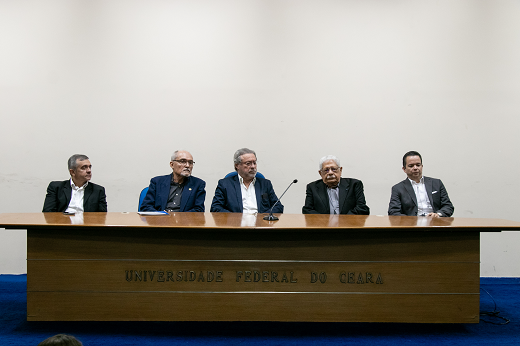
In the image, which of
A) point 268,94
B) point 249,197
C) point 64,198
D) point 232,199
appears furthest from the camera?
point 268,94

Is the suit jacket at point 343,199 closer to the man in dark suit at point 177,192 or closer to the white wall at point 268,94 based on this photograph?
the white wall at point 268,94

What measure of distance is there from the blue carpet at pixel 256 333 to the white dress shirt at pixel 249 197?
3.55ft

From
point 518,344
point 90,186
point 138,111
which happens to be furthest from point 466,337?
point 138,111

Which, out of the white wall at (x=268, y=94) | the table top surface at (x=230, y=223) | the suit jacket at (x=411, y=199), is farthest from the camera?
the white wall at (x=268, y=94)

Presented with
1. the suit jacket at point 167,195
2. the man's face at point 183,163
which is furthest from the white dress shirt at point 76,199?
the man's face at point 183,163

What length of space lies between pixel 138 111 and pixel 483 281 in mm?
3801

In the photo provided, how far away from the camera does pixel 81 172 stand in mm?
3148

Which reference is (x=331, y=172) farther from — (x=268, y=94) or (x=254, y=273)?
(x=254, y=273)

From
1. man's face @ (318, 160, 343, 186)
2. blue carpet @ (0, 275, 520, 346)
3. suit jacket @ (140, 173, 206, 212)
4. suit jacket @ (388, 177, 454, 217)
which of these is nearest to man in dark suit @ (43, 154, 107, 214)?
suit jacket @ (140, 173, 206, 212)

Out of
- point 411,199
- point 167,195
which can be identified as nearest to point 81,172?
point 167,195

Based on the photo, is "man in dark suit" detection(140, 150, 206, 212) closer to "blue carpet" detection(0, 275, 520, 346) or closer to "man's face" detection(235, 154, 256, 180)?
"man's face" detection(235, 154, 256, 180)

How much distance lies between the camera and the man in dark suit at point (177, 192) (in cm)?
323

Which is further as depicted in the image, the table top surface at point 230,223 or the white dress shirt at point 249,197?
the white dress shirt at point 249,197

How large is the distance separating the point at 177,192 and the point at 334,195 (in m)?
1.34
